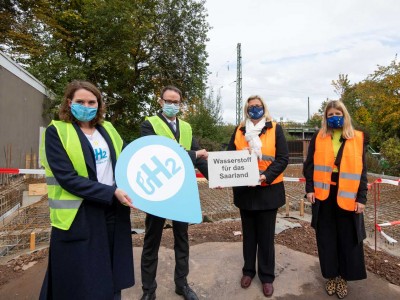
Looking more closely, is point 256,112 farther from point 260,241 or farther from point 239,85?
point 239,85

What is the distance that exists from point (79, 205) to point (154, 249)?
1.08m

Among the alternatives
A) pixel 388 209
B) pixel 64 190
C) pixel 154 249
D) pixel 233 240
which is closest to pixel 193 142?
pixel 154 249

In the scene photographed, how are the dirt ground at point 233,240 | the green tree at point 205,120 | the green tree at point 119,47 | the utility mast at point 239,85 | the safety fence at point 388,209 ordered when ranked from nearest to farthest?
the dirt ground at point 233,240 < the safety fence at point 388,209 < the green tree at point 119,47 < the green tree at point 205,120 < the utility mast at point 239,85

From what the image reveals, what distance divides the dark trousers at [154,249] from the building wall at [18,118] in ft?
36.7

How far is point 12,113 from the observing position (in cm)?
1312

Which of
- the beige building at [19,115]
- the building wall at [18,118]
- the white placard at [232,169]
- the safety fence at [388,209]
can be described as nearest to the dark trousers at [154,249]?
the white placard at [232,169]

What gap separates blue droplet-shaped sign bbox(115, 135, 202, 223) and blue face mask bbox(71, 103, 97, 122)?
1.19 ft

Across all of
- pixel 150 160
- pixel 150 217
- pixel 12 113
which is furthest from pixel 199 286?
pixel 12 113

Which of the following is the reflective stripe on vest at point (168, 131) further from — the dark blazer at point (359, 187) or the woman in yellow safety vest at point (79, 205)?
the dark blazer at point (359, 187)

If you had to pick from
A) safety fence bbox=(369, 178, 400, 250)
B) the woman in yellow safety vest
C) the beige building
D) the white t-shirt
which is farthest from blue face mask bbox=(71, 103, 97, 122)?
the beige building

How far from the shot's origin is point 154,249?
9.78ft

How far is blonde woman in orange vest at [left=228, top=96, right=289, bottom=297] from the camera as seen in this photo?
125 inches

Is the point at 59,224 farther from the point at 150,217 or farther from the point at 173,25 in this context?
the point at 173,25

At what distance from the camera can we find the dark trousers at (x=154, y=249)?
295 centimetres
